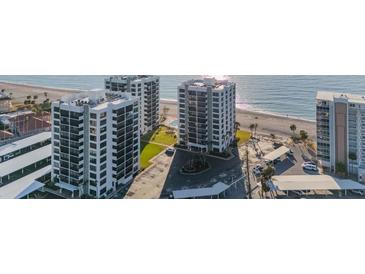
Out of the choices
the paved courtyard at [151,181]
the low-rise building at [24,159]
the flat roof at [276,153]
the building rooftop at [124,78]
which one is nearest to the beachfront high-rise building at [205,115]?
the paved courtyard at [151,181]

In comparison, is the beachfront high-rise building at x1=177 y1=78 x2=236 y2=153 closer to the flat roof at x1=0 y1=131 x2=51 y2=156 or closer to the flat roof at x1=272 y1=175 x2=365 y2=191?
the flat roof at x1=272 y1=175 x2=365 y2=191

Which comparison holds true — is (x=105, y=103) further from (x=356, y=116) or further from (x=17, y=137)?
(x=356, y=116)

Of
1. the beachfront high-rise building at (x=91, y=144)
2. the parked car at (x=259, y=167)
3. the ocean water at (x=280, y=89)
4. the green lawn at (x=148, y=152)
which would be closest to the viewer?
the beachfront high-rise building at (x=91, y=144)

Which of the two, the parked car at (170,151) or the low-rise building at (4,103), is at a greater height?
the low-rise building at (4,103)

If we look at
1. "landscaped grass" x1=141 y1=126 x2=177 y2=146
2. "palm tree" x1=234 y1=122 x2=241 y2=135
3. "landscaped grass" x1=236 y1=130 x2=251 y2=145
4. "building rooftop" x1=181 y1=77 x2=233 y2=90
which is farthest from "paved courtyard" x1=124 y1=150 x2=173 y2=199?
"palm tree" x1=234 y1=122 x2=241 y2=135

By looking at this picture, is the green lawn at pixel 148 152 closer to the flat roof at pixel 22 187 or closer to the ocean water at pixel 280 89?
the flat roof at pixel 22 187

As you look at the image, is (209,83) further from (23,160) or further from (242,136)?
(23,160)

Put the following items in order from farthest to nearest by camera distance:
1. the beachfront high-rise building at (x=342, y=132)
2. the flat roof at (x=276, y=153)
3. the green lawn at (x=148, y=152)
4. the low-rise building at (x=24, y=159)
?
1. the flat roof at (x=276, y=153)
2. the green lawn at (x=148, y=152)
3. the beachfront high-rise building at (x=342, y=132)
4. the low-rise building at (x=24, y=159)

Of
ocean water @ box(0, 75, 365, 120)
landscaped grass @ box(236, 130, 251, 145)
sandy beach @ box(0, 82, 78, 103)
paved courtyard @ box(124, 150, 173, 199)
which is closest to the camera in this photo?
paved courtyard @ box(124, 150, 173, 199)
